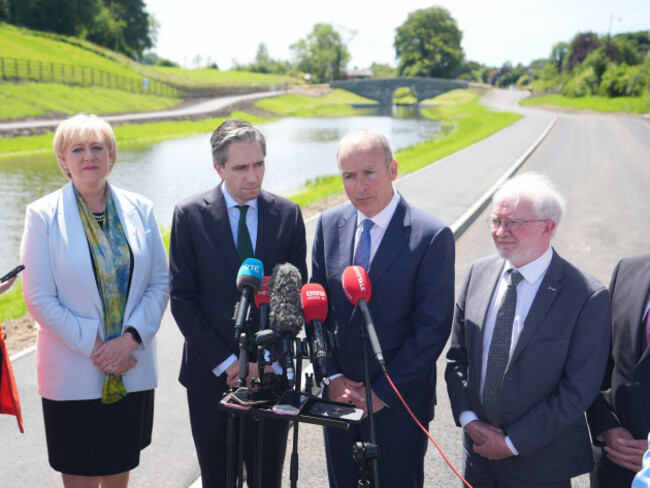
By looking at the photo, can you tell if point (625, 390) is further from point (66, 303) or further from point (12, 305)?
point (12, 305)

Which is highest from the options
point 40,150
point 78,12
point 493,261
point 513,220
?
point 78,12

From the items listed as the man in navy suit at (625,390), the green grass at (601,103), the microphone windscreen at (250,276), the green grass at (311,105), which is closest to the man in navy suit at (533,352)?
the man in navy suit at (625,390)

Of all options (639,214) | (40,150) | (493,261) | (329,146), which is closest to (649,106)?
(329,146)

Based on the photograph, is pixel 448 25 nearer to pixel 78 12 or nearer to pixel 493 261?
pixel 78 12

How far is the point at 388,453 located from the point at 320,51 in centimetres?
13569

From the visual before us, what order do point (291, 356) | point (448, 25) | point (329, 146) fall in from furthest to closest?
1. point (448, 25)
2. point (329, 146)
3. point (291, 356)

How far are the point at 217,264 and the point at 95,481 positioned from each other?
146 cm

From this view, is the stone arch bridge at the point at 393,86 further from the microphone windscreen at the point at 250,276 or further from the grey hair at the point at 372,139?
the microphone windscreen at the point at 250,276

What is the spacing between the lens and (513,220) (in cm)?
286

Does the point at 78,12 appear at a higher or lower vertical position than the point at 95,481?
higher

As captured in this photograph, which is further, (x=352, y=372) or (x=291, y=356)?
(x=352, y=372)

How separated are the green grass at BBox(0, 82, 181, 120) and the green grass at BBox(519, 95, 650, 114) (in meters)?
43.8

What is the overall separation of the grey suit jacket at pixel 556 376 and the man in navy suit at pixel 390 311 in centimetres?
44

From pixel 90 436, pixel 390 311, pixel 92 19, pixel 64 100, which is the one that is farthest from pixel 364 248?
pixel 92 19
